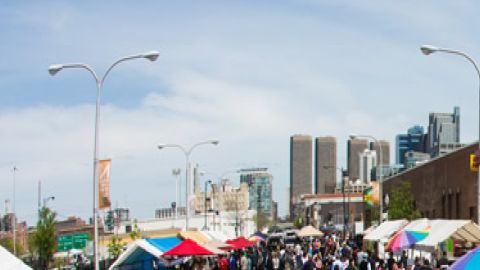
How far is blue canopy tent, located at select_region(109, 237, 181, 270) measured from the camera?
34319 mm

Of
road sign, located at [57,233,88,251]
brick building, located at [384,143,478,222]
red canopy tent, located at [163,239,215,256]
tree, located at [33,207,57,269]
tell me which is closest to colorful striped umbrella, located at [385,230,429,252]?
red canopy tent, located at [163,239,215,256]

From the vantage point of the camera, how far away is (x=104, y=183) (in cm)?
2938

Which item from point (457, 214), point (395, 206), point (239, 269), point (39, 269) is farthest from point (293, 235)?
point (239, 269)

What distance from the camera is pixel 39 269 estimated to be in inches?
2293

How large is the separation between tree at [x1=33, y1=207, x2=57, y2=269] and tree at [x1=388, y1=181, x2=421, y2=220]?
2725cm

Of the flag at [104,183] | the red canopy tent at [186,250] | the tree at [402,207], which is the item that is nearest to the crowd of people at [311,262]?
the red canopy tent at [186,250]

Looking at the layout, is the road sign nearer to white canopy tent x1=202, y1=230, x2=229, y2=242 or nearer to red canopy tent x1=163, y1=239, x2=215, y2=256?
white canopy tent x1=202, y1=230, x2=229, y2=242

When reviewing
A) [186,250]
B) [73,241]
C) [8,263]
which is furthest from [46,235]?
[8,263]

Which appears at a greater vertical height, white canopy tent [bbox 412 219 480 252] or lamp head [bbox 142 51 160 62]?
lamp head [bbox 142 51 160 62]

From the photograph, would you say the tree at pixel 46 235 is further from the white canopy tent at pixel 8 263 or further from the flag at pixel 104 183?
the white canopy tent at pixel 8 263

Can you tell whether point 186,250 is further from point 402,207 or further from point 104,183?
point 402,207

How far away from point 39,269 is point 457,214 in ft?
95.1

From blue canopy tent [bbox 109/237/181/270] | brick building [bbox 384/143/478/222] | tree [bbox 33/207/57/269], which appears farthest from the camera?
tree [bbox 33/207/57/269]

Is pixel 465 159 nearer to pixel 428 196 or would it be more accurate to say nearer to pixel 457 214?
pixel 457 214
